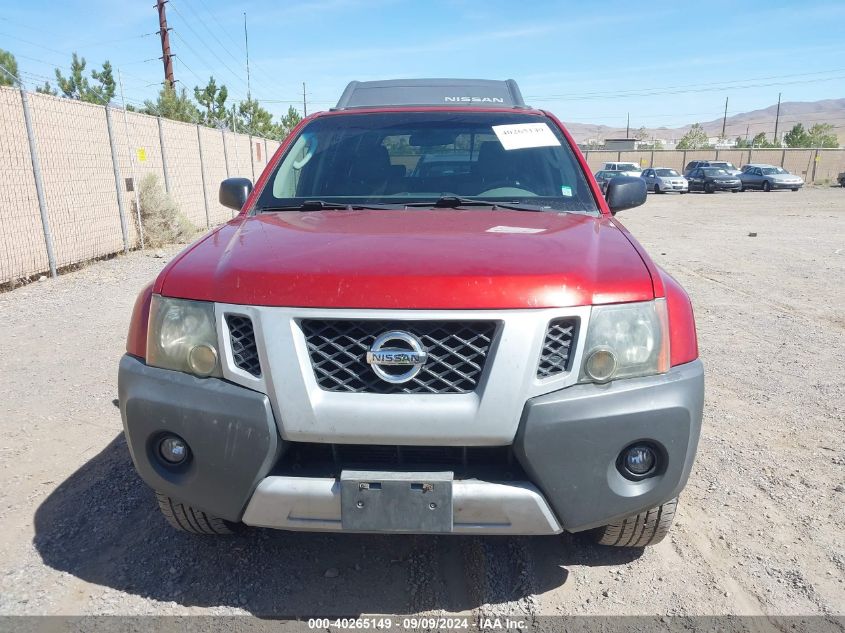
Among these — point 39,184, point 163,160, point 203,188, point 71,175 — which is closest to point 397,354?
point 39,184

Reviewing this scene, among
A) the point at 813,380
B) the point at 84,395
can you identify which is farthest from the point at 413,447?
the point at 813,380

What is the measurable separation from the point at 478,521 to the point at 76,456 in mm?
2623

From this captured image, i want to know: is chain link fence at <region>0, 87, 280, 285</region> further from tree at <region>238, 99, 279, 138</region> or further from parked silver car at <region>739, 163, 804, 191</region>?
parked silver car at <region>739, 163, 804, 191</region>

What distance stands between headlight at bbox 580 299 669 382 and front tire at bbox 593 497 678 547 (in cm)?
58

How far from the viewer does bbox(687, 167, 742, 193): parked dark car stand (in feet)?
117

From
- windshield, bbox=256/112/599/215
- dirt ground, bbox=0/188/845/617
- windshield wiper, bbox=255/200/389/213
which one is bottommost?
dirt ground, bbox=0/188/845/617

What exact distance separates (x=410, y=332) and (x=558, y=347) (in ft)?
1.53

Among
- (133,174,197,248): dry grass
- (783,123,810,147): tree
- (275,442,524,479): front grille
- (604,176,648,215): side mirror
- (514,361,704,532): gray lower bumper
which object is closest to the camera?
(514,361,704,532): gray lower bumper

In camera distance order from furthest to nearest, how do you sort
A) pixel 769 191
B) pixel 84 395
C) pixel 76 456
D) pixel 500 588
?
pixel 769 191 < pixel 84 395 < pixel 76 456 < pixel 500 588

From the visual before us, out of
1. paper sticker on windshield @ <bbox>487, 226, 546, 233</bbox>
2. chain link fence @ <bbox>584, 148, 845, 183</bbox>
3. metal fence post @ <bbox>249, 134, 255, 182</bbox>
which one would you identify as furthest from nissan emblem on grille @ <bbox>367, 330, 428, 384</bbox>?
chain link fence @ <bbox>584, 148, 845, 183</bbox>

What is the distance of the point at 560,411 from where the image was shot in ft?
6.50

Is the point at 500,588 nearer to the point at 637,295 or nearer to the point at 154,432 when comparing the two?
the point at 637,295

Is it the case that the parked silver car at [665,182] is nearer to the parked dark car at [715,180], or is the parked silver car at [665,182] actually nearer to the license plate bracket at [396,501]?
the parked dark car at [715,180]

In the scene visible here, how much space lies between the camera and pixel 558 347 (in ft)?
6.68
